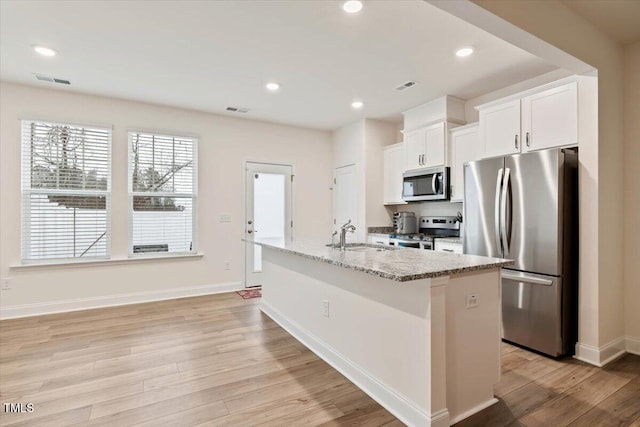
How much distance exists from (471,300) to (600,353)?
1.59 m

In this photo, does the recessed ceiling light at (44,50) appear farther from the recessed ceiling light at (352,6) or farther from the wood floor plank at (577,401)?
the wood floor plank at (577,401)

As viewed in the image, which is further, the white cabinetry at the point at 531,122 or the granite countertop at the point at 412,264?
the white cabinetry at the point at 531,122

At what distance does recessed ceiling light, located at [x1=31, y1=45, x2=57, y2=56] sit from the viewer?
9.88 ft

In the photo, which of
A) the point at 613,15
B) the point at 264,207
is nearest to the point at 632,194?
the point at 613,15

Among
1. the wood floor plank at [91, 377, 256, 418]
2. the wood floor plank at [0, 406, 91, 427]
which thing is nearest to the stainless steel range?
the wood floor plank at [91, 377, 256, 418]

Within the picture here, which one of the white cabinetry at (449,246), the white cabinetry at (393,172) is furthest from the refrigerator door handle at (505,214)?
the white cabinetry at (393,172)

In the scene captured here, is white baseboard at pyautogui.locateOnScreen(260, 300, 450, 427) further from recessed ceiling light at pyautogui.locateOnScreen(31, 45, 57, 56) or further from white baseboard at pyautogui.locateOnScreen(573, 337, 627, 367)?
recessed ceiling light at pyautogui.locateOnScreen(31, 45, 57, 56)

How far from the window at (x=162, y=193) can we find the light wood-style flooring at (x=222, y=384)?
4.81 feet

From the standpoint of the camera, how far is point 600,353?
2645 mm

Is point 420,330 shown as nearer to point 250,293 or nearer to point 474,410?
point 474,410

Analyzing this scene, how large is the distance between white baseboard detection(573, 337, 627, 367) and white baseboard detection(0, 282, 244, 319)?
4.24 metres

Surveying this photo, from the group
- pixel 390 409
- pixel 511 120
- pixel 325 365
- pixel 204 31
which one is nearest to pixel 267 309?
pixel 325 365

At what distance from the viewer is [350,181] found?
5648 mm

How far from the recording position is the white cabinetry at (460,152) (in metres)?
4.02
